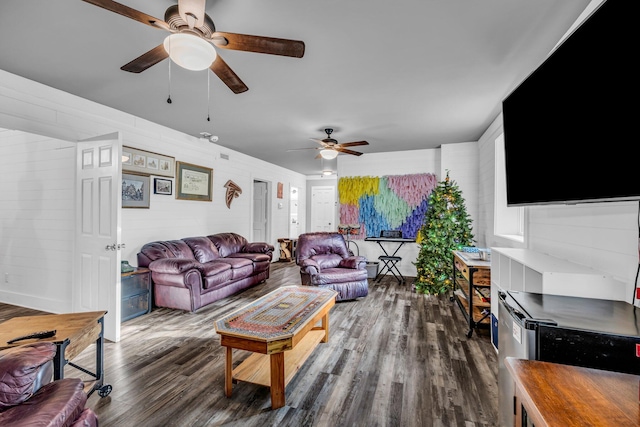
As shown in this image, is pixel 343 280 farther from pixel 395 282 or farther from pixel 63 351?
pixel 63 351

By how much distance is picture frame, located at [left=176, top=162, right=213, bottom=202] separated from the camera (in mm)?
4734

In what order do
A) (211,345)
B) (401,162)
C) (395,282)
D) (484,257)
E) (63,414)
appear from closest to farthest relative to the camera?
(63,414), (211,345), (484,257), (395,282), (401,162)

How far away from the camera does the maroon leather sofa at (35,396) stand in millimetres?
1060

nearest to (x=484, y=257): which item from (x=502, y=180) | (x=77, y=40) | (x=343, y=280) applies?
(x=502, y=180)

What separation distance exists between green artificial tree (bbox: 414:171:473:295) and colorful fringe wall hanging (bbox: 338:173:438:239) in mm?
882

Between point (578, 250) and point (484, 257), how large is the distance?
1.41m

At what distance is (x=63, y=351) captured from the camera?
1.62m

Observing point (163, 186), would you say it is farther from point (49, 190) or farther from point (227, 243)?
point (227, 243)

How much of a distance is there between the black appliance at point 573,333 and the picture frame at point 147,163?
4380mm

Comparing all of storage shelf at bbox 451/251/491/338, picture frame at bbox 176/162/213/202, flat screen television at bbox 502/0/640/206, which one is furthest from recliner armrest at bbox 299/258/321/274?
flat screen television at bbox 502/0/640/206

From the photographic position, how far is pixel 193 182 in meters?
5.01

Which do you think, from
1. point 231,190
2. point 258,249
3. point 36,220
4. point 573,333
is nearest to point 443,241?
point 258,249

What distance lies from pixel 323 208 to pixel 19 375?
874cm

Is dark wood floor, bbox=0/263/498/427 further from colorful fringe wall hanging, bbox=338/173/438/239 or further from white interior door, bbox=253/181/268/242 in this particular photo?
white interior door, bbox=253/181/268/242
